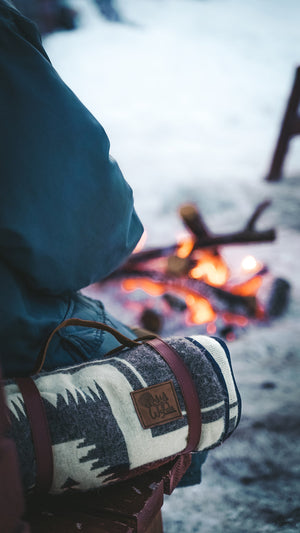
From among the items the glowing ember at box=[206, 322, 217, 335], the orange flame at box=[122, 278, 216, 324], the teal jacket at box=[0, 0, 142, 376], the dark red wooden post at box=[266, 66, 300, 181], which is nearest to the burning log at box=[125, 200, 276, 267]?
the orange flame at box=[122, 278, 216, 324]

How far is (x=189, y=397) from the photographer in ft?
1.99

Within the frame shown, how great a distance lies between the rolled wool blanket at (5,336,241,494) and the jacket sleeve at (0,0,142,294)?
6.9 inches

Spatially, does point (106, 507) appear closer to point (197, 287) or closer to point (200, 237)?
point (197, 287)

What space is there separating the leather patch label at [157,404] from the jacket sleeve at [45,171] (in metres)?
0.23

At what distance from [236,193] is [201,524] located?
2.40m

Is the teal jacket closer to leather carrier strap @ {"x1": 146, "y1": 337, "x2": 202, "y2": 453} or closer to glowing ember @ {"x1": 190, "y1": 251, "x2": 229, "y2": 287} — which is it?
leather carrier strap @ {"x1": 146, "y1": 337, "x2": 202, "y2": 453}

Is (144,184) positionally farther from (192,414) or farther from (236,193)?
(192,414)

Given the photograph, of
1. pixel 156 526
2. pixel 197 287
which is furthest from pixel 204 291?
pixel 156 526

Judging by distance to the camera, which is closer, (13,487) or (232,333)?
(13,487)

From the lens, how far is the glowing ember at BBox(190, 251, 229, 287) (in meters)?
2.22

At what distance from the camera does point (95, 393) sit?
583 mm

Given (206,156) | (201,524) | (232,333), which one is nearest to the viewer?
(201,524)

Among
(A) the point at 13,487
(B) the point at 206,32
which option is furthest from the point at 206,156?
(A) the point at 13,487

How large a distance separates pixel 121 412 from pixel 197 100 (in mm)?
3055
